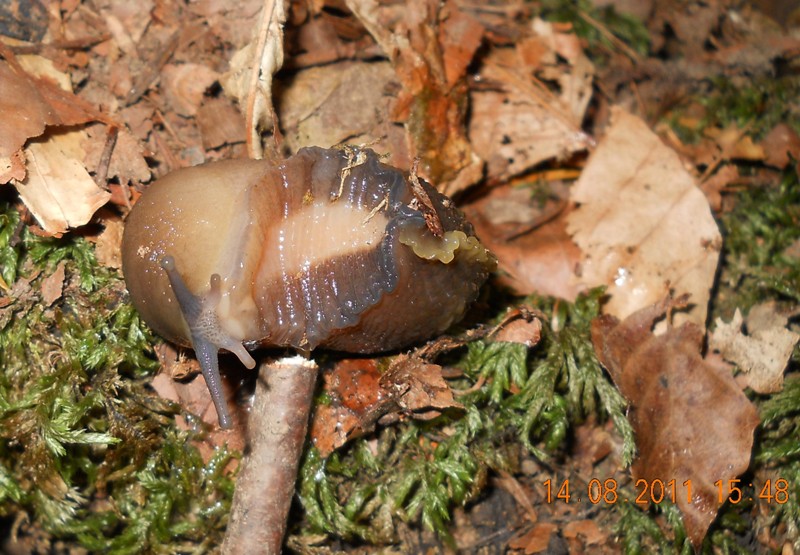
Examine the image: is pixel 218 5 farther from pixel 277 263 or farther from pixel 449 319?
pixel 449 319

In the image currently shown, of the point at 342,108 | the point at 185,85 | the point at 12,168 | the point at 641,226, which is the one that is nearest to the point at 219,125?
the point at 185,85

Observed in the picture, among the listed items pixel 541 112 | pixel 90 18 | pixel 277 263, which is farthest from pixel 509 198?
pixel 90 18

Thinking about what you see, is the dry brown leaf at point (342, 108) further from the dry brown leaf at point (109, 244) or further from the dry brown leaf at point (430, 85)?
the dry brown leaf at point (109, 244)

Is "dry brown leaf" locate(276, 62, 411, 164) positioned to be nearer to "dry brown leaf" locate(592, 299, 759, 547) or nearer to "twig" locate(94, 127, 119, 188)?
"twig" locate(94, 127, 119, 188)

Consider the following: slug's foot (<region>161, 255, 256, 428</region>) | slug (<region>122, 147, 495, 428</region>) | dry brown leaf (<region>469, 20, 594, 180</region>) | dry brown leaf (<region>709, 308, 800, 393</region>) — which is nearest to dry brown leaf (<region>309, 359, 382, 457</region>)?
slug (<region>122, 147, 495, 428</region>)
